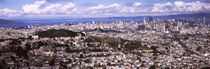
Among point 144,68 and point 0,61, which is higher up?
point 0,61

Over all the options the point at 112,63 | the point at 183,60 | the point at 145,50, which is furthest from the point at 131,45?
the point at 112,63

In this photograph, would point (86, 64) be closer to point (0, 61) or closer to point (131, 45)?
point (0, 61)

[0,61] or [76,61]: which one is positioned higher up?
[0,61]

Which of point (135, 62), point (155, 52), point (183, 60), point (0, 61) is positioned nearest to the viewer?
point (0, 61)

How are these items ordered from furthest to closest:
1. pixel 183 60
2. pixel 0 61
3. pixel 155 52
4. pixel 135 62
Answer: pixel 155 52 < pixel 183 60 < pixel 135 62 < pixel 0 61

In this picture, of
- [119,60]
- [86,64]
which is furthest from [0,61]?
[119,60]

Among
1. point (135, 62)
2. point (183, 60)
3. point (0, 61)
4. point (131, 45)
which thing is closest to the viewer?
point (0, 61)

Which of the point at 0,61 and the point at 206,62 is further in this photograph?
the point at 206,62

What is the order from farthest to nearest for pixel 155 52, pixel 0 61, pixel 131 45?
1. pixel 131 45
2. pixel 155 52
3. pixel 0 61

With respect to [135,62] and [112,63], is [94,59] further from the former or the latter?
[135,62]
